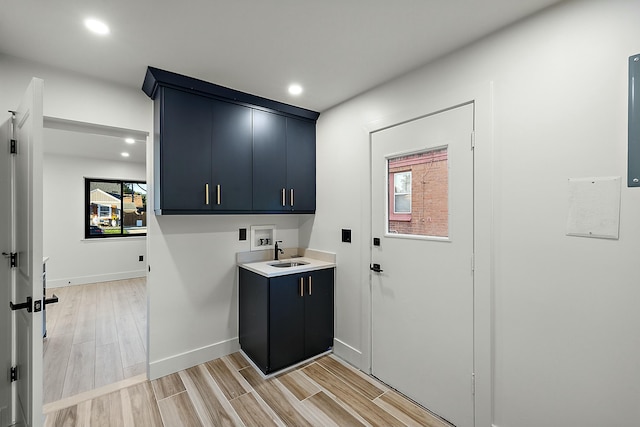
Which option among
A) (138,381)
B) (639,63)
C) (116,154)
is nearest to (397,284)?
(639,63)

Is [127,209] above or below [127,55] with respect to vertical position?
below

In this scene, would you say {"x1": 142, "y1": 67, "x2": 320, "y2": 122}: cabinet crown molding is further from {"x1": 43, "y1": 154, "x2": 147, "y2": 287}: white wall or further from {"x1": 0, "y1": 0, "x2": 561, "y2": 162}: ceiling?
{"x1": 43, "y1": 154, "x2": 147, "y2": 287}: white wall

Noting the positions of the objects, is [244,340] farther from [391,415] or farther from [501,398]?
[501,398]

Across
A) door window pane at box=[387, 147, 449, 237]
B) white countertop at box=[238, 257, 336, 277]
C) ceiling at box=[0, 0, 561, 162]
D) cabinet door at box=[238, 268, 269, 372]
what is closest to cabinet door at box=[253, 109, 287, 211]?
ceiling at box=[0, 0, 561, 162]

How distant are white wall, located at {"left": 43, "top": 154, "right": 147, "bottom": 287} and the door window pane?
19.3 ft

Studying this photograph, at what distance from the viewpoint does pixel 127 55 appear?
6.45 ft

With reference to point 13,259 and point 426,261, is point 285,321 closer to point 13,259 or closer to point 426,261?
point 426,261

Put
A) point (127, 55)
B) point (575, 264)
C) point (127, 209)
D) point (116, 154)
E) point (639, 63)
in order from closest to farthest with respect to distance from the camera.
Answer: point (639, 63)
point (575, 264)
point (127, 55)
point (116, 154)
point (127, 209)

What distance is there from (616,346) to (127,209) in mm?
7244

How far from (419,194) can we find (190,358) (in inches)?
96.7

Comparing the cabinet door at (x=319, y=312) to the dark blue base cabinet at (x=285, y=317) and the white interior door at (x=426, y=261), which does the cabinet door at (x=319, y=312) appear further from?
the white interior door at (x=426, y=261)

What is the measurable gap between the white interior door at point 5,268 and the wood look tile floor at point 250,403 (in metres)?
0.31

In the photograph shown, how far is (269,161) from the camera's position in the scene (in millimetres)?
2789

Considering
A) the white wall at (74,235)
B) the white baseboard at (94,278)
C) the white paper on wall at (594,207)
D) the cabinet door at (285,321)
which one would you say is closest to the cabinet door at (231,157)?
the cabinet door at (285,321)
